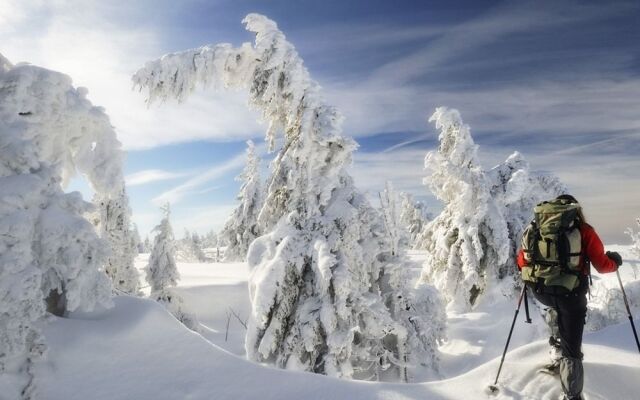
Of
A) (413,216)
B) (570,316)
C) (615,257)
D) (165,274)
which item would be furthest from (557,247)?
(413,216)

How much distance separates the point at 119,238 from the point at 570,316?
20221mm

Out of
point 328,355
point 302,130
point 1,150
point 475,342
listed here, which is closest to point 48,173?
point 1,150

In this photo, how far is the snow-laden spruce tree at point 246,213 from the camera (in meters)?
36.6

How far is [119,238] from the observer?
20047mm

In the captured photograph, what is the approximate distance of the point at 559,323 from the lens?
4391 millimetres

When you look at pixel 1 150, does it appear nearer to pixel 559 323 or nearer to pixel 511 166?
pixel 559 323

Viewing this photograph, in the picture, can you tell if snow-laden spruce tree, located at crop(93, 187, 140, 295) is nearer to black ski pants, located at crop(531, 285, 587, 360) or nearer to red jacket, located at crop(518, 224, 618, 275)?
black ski pants, located at crop(531, 285, 587, 360)

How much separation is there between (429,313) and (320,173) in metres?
5.48

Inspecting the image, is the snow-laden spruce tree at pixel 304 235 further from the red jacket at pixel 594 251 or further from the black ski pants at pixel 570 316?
the red jacket at pixel 594 251

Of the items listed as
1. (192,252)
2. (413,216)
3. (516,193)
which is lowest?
(192,252)

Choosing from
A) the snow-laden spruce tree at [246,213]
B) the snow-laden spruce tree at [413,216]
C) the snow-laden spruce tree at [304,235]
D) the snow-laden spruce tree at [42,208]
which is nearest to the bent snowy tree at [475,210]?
the snow-laden spruce tree at [304,235]

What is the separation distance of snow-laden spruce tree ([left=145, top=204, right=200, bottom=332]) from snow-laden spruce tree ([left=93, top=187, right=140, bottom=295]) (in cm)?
88

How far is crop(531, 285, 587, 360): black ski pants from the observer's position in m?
4.21

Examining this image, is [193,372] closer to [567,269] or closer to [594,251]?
[567,269]
